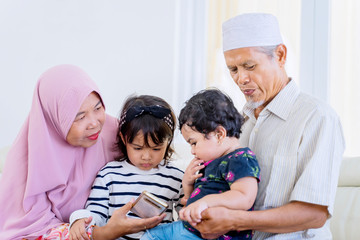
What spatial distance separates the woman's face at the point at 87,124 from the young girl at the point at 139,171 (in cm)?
14

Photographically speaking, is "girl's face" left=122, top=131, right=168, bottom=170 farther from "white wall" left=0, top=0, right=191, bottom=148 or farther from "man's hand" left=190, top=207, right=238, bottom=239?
"white wall" left=0, top=0, right=191, bottom=148

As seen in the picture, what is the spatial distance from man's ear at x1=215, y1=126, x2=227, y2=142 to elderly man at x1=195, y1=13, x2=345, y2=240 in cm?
19

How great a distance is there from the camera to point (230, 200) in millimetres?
1532

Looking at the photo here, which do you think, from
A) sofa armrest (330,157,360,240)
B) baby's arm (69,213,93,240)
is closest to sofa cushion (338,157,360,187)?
sofa armrest (330,157,360,240)

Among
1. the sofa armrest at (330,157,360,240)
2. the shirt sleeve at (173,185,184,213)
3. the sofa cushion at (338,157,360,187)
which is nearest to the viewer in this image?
the shirt sleeve at (173,185,184,213)

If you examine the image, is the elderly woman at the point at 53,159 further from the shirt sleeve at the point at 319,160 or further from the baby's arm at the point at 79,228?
the shirt sleeve at the point at 319,160

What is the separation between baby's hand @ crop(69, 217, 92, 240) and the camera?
1863 mm

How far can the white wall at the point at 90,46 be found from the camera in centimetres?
373

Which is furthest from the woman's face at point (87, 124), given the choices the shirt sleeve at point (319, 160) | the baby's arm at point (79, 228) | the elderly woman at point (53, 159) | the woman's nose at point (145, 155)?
the shirt sleeve at point (319, 160)

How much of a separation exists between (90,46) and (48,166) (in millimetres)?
2038

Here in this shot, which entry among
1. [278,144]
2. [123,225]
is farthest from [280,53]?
[123,225]

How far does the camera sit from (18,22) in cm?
374

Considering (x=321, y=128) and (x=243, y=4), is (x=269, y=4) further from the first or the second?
(x=321, y=128)

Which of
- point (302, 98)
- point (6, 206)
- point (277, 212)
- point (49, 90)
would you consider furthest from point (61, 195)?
point (302, 98)
